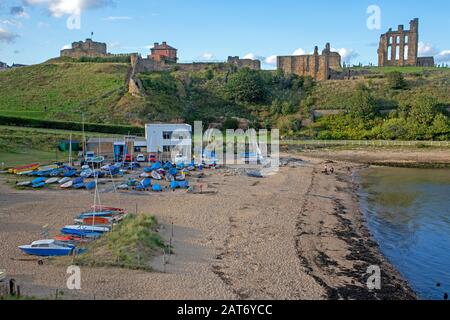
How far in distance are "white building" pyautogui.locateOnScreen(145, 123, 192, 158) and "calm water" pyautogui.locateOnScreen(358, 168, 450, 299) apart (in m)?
15.7

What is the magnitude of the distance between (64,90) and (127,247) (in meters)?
55.2

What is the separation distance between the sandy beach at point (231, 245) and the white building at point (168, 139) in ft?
43.0

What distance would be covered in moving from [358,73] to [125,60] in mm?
40213

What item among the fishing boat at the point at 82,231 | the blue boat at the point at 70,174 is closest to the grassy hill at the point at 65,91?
the blue boat at the point at 70,174

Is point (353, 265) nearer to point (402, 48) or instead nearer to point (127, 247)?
point (127, 247)

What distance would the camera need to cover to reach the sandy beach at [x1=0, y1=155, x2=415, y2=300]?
1288cm

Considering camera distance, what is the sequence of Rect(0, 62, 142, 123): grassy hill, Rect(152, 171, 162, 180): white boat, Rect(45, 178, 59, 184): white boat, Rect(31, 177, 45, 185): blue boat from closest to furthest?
Rect(31, 177, 45, 185): blue boat → Rect(45, 178, 59, 184): white boat → Rect(152, 171, 162, 180): white boat → Rect(0, 62, 142, 123): grassy hill

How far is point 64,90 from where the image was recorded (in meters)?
65.4

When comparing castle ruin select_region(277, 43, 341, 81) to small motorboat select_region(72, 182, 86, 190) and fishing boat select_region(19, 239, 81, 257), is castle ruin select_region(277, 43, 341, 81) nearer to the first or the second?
small motorboat select_region(72, 182, 86, 190)

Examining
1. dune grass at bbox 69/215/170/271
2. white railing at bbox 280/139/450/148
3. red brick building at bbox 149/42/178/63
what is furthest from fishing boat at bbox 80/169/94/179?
red brick building at bbox 149/42/178/63

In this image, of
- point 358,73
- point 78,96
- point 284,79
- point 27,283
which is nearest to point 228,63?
point 284,79

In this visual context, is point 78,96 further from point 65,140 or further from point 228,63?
point 228,63

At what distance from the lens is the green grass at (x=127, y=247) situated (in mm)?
14195
